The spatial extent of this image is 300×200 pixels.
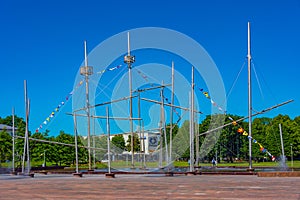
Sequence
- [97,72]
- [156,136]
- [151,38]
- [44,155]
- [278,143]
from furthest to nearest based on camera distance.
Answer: [278,143] → [44,155] → [156,136] → [97,72] → [151,38]

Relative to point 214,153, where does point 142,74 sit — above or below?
above

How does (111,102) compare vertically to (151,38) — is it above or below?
below

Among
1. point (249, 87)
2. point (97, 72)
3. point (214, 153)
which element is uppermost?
point (97, 72)

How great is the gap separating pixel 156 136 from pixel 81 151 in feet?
86.4

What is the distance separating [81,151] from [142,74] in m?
40.9

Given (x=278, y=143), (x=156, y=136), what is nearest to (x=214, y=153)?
(x=278, y=143)

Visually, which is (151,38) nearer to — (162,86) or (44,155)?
(162,86)

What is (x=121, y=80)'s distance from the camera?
60.3 m

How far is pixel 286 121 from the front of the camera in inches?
4658

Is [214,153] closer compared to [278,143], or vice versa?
[278,143]

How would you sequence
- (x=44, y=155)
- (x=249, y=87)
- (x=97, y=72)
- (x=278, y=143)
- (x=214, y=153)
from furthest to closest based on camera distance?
(x=214, y=153) → (x=278, y=143) → (x=44, y=155) → (x=97, y=72) → (x=249, y=87)

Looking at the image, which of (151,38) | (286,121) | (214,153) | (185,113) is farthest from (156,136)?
(286,121)

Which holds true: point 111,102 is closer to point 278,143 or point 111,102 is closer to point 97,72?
point 97,72

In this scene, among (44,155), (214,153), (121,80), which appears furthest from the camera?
(214,153)
